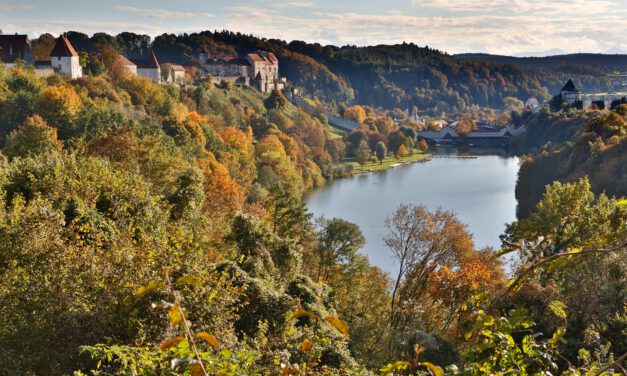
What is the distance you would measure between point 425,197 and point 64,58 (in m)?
23.4

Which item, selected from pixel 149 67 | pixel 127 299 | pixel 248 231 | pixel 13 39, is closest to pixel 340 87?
pixel 149 67

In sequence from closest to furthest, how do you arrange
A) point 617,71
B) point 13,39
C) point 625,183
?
point 625,183 → point 13,39 → point 617,71

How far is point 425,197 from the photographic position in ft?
131

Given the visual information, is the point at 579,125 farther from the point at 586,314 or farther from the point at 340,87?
the point at 340,87

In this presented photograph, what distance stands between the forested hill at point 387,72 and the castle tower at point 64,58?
40.6 meters

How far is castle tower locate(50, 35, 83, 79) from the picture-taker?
3894cm

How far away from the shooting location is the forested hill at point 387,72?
95562mm

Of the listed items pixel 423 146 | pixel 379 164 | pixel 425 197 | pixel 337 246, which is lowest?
pixel 379 164

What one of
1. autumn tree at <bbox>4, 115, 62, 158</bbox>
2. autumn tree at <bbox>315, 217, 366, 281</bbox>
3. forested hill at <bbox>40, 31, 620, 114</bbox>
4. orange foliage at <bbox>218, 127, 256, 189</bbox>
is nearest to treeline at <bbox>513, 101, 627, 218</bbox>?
autumn tree at <bbox>315, 217, 366, 281</bbox>

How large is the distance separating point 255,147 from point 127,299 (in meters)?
36.2

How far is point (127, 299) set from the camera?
6500 mm

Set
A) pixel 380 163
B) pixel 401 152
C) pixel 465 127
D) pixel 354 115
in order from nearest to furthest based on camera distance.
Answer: pixel 380 163, pixel 401 152, pixel 354 115, pixel 465 127

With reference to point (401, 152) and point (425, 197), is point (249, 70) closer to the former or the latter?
point (401, 152)

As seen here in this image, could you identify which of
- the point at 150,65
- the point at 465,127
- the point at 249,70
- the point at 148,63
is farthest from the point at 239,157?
the point at 465,127
